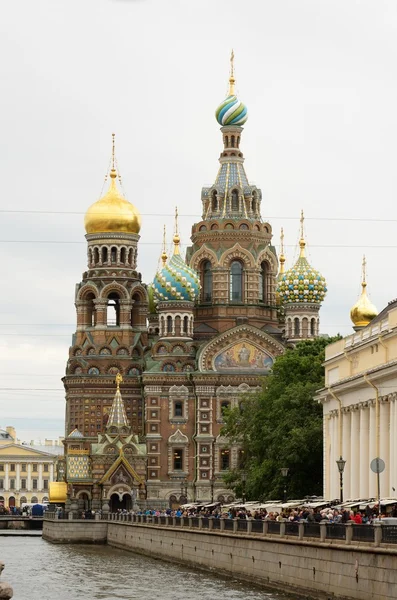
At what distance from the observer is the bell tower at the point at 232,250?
9969 cm

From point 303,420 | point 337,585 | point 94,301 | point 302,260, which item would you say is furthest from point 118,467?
point 337,585

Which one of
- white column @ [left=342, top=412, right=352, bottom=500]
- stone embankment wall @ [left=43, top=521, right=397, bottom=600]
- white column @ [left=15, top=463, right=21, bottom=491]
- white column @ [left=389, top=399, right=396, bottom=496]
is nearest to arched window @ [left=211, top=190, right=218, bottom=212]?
stone embankment wall @ [left=43, top=521, right=397, bottom=600]

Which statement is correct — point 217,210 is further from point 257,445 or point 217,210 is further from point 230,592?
point 230,592

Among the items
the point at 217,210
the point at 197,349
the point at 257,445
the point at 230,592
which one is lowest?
the point at 230,592

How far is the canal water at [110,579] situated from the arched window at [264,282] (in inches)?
1352

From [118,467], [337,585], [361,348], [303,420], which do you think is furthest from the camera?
[118,467]

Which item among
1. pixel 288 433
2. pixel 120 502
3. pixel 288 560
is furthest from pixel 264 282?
pixel 288 560

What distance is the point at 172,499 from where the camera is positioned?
312 feet

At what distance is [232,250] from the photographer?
99.6 metres

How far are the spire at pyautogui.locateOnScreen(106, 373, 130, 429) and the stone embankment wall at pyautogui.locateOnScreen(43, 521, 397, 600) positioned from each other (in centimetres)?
2790

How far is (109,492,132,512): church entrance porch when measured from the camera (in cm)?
9425

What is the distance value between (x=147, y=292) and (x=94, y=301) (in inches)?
139

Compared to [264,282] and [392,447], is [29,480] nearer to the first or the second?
[264,282]

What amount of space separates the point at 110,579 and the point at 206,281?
2055 inches
